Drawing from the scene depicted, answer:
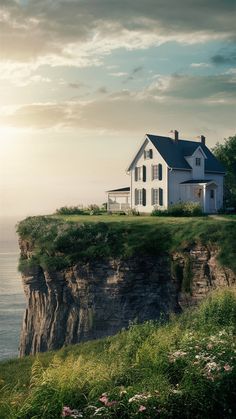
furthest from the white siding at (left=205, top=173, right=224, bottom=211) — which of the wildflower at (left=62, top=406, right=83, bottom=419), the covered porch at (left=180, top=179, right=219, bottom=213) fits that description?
the wildflower at (left=62, top=406, right=83, bottom=419)

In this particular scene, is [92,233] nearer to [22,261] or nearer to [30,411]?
[22,261]

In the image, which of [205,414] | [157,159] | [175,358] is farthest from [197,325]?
[157,159]

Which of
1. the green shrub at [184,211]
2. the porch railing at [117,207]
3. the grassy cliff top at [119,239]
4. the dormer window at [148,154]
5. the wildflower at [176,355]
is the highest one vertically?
the dormer window at [148,154]

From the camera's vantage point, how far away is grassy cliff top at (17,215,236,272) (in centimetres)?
3192

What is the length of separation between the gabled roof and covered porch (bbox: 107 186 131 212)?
21.6ft

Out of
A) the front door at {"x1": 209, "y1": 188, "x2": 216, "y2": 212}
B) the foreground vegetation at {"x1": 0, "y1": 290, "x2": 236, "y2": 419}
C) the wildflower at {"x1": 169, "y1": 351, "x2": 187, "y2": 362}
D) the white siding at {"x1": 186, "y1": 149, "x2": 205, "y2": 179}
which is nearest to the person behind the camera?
the foreground vegetation at {"x1": 0, "y1": 290, "x2": 236, "y2": 419}

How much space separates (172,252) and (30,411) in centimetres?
2236

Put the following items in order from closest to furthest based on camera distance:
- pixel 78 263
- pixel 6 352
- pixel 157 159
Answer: pixel 78 263
pixel 157 159
pixel 6 352

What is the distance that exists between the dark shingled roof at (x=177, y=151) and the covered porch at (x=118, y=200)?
6.59 meters

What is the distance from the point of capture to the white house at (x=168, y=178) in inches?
1998

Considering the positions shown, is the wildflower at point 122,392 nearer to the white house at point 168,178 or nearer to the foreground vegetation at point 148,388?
the foreground vegetation at point 148,388

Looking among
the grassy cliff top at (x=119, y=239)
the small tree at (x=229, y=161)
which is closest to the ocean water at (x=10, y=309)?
the grassy cliff top at (x=119, y=239)

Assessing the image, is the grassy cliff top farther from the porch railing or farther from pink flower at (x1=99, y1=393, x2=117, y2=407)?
pink flower at (x1=99, y1=393, x2=117, y2=407)

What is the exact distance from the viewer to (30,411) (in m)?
10.8
